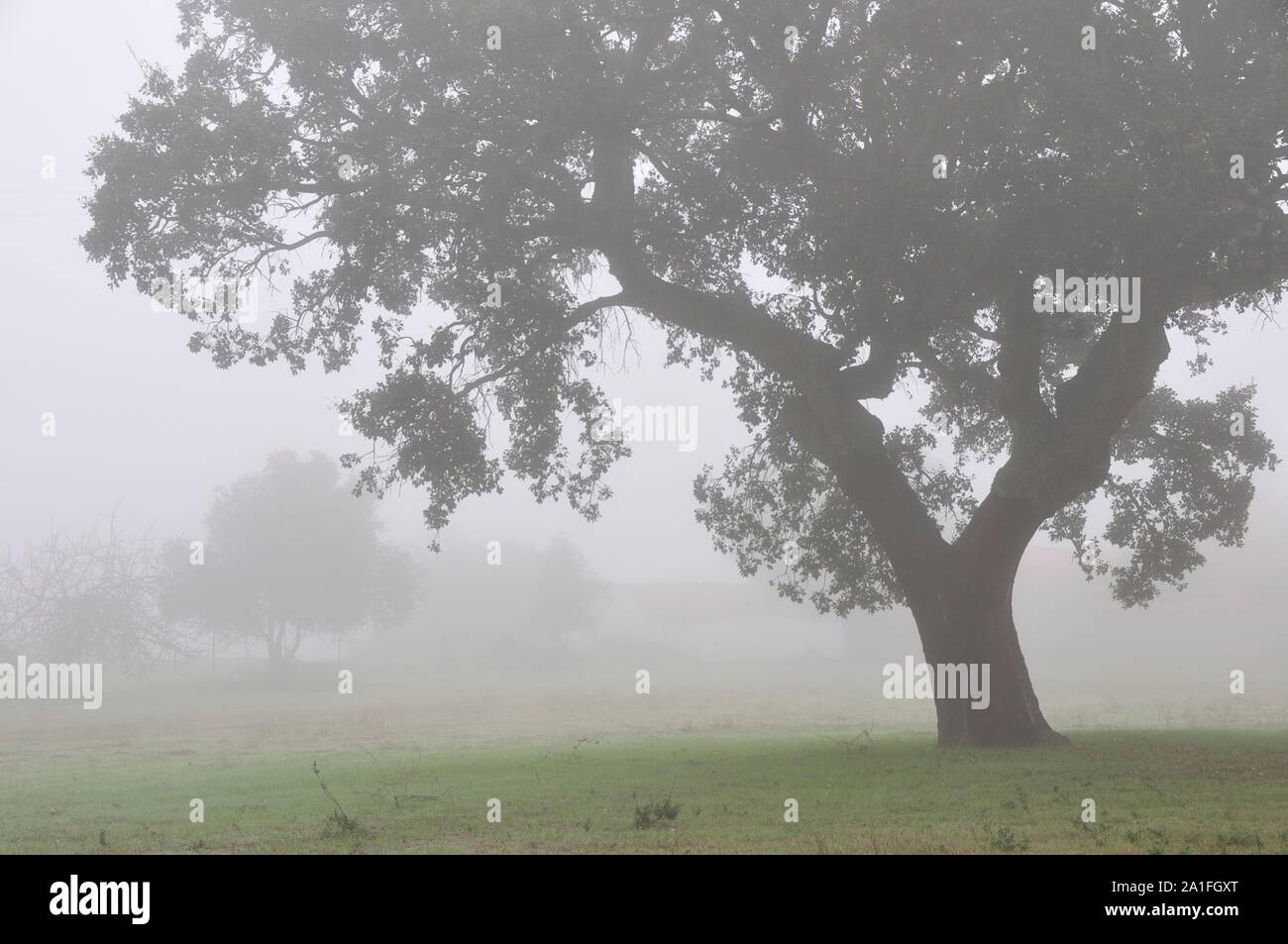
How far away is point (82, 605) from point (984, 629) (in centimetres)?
6274

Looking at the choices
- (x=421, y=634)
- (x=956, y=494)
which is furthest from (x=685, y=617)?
(x=956, y=494)

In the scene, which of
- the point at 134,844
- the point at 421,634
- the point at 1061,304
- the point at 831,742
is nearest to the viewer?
the point at 134,844

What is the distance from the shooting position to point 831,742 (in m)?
24.5

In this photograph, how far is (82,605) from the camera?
6738cm

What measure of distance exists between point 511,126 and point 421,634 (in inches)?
3738

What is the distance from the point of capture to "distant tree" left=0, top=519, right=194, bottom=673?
66.4 m

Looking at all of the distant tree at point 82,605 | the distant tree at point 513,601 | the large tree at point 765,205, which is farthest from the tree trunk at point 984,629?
the distant tree at point 513,601

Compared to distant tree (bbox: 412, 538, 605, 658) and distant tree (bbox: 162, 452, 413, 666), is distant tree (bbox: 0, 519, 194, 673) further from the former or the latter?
distant tree (bbox: 412, 538, 605, 658)

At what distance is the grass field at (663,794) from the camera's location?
1198 centimetres

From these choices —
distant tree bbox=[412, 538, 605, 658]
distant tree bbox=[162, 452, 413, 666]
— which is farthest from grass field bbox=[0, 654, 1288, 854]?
distant tree bbox=[412, 538, 605, 658]

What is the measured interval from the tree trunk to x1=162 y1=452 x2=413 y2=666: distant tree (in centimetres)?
6786

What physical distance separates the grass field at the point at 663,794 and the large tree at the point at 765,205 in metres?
3.58

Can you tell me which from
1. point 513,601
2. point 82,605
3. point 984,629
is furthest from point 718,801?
point 513,601

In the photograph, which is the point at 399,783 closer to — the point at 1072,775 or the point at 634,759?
the point at 634,759
